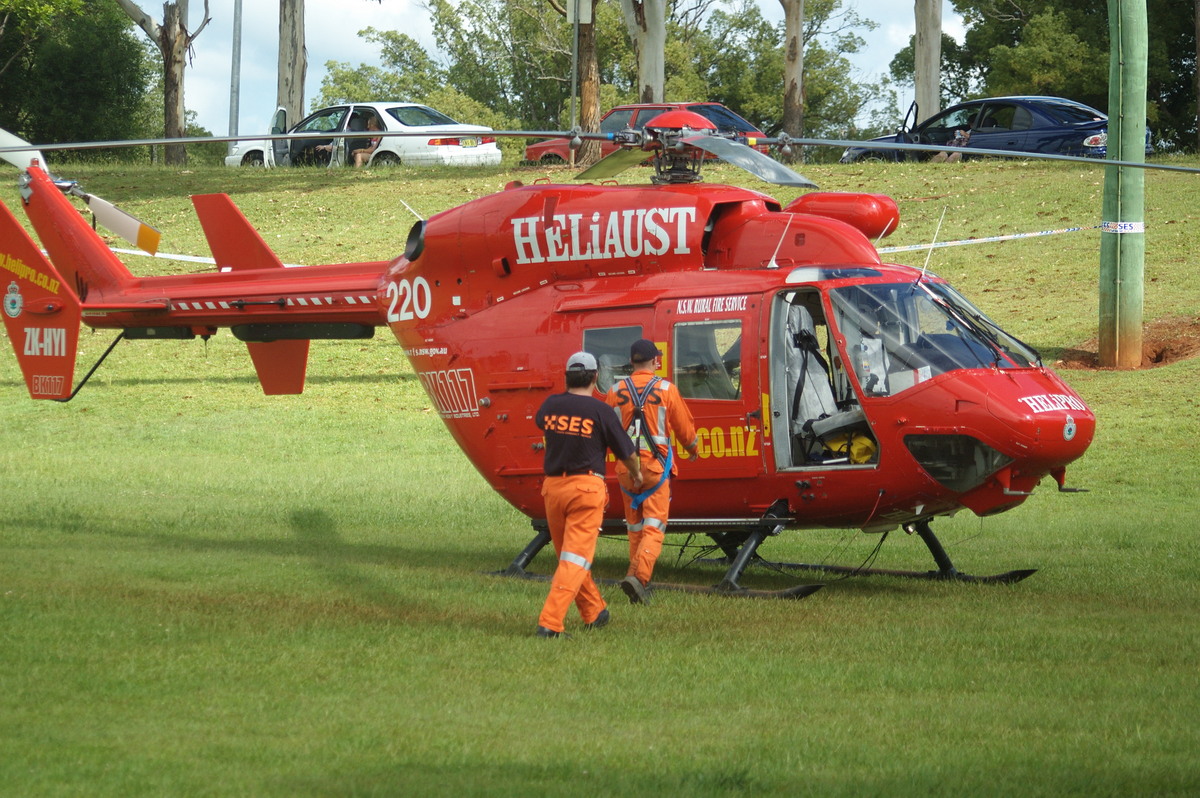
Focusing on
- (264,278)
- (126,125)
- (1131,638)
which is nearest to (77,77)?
(126,125)

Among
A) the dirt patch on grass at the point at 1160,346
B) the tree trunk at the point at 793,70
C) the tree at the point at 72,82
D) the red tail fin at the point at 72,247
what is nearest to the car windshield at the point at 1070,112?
the tree trunk at the point at 793,70

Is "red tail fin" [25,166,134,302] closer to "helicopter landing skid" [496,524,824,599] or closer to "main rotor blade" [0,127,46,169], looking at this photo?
"main rotor blade" [0,127,46,169]

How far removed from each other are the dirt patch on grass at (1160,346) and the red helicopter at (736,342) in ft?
30.5

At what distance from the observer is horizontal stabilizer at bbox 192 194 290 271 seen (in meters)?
12.6

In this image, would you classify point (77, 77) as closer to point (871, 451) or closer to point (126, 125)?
point (126, 125)

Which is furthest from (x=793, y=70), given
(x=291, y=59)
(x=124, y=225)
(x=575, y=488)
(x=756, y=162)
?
(x=575, y=488)

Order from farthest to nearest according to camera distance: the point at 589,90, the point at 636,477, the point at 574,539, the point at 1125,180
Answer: the point at 589,90, the point at 1125,180, the point at 636,477, the point at 574,539

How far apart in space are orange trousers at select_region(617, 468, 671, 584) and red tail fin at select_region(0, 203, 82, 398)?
19.6 ft

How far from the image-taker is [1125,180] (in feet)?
57.5

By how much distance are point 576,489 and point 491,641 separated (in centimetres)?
104

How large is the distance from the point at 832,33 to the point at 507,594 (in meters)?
57.2

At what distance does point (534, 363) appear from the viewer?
10.4 meters

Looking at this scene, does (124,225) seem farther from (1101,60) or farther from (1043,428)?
(1101,60)

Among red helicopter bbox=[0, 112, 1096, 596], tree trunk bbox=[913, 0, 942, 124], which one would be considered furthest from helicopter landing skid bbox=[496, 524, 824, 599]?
tree trunk bbox=[913, 0, 942, 124]
